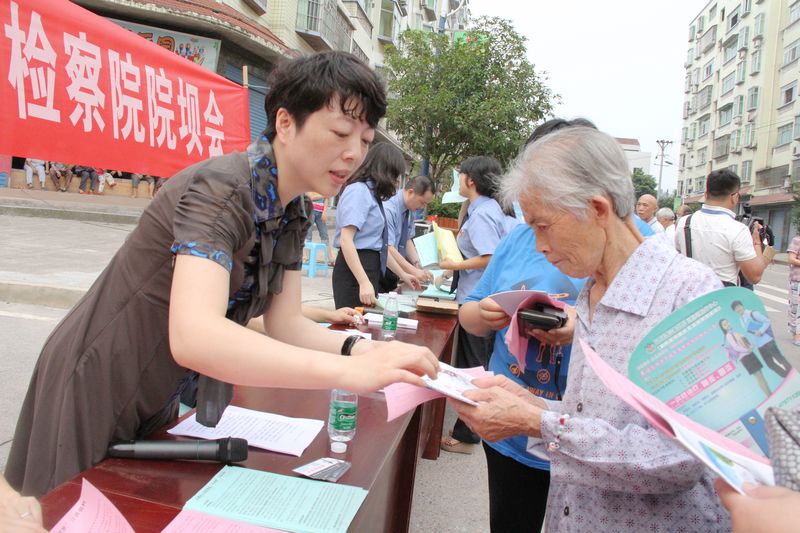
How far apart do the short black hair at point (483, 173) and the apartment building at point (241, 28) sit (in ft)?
19.8

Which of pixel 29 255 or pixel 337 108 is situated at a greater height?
pixel 337 108

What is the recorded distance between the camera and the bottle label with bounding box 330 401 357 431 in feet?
4.83

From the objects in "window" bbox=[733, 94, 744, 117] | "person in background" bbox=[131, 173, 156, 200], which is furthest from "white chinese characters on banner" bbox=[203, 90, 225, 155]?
"window" bbox=[733, 94, 744, 117]

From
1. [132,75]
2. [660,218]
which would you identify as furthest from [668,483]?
[660,218]

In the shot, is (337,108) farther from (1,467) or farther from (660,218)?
(660,218)

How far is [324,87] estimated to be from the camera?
1263 millimetres

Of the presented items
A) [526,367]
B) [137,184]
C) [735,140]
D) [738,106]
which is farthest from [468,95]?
[738,106]

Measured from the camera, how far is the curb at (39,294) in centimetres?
537

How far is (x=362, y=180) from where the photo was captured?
3.57 m

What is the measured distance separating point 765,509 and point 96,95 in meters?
2.87

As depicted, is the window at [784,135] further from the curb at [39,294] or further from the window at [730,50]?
the curb at [39,294]

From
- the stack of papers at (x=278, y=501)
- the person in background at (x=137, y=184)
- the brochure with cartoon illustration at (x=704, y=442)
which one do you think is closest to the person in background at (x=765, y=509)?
the brochure with cartoon illustration at (x=704, y=442)

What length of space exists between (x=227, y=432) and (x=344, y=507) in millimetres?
471

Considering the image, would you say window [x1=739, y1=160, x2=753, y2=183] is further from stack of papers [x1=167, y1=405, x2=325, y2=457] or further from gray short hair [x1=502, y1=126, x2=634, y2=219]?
stack of papers [x1=167, y1=405, x2=325, y2=457]
